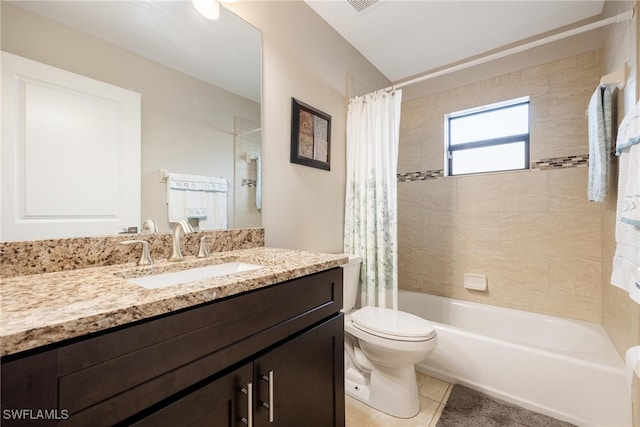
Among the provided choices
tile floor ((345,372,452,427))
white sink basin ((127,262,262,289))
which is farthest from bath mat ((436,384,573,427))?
white sink basin ((127,262,262,289))

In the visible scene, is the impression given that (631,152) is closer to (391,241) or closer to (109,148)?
(391,241)

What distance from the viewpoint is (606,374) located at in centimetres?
127

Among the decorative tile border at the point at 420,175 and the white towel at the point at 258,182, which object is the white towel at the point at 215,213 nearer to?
the white towel at the point at 258,182

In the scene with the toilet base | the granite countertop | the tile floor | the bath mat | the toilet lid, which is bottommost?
the tile floor

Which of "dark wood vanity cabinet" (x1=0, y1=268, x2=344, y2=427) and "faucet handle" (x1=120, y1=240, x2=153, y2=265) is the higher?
"faucet handle" (x1=120, y1=240, x2=153, y2=265)

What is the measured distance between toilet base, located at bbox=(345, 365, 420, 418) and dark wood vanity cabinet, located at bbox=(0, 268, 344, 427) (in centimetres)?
52

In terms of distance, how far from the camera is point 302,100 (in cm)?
175

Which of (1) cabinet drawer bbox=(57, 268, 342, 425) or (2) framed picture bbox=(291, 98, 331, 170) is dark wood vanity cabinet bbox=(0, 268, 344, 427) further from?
(2) framed picture bbox=(291, 98, 331, 170)

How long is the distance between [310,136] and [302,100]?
0.75 feet

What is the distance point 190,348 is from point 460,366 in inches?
65.6

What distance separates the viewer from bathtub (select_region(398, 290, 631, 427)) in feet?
4.20

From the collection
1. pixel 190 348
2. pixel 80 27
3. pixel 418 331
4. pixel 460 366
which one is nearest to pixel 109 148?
pixel 80 27

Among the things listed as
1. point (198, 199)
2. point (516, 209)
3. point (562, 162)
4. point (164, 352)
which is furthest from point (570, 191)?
point (164, 352)

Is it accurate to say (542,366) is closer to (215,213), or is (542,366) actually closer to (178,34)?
(215,213)
